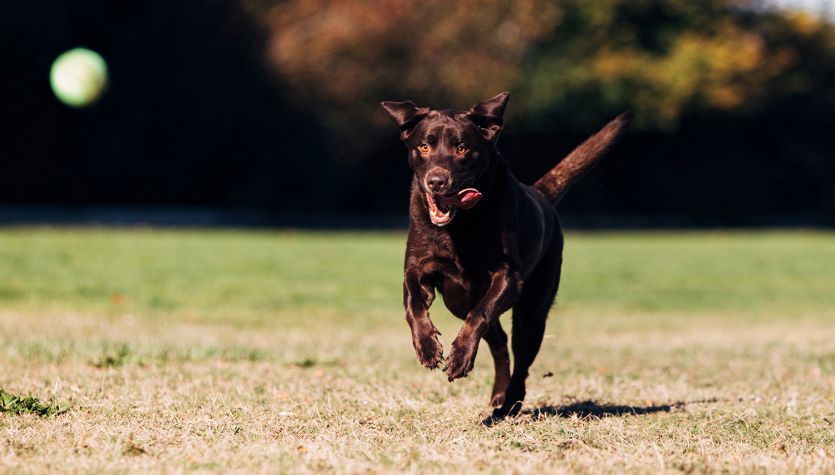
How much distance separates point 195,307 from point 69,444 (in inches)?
418

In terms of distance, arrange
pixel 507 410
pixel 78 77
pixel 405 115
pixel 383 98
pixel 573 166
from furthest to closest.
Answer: pixel 383 98 → pixel 78 77 → pixel 573 166 → pixel 507 410 → pixel 405 115

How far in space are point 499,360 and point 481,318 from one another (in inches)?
46.1

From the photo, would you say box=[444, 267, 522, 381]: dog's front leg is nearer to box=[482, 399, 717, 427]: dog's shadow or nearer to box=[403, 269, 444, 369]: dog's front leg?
box=[403, 269, 444, 369]: dog's front leg

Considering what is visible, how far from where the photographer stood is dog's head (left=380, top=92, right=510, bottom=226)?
19.9 feet

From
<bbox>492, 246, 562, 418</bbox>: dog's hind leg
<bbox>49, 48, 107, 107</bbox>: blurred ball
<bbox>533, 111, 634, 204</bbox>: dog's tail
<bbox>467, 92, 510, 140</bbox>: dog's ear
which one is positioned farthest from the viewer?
<bbox>49, 48, 107, 107</bbox>: blurred ball

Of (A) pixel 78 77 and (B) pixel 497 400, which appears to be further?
(A) pixel 78 77

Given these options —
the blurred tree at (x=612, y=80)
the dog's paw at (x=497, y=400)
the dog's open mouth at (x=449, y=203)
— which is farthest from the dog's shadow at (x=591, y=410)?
the blurred tree at (x=612, y=80)

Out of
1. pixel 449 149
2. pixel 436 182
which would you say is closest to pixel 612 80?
pixel 449 149

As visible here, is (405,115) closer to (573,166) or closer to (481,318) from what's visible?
(481,318)

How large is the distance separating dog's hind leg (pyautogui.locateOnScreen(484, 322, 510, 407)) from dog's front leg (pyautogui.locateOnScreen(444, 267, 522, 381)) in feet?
2.86

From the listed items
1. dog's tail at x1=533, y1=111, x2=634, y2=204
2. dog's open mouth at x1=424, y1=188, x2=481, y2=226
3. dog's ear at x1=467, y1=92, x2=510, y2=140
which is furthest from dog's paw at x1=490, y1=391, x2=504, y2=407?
dog's ear at x1=467, y1=92, x2=510, y2=140

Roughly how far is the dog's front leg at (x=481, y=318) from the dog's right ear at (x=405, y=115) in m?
0.99

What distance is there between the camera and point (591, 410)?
23.0 feet

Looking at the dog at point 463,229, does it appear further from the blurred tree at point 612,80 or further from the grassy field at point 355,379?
the blurred tree at point 612,80
